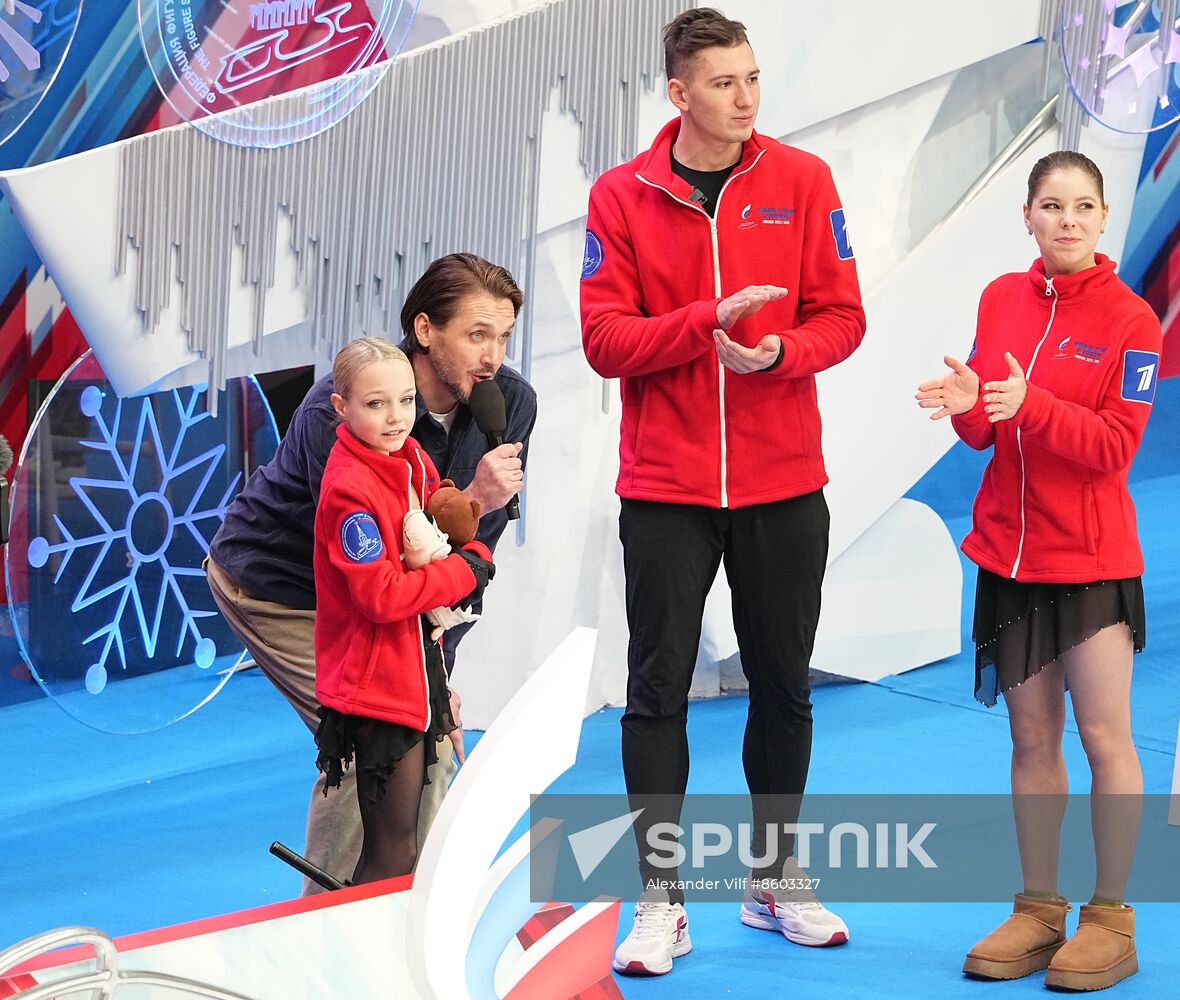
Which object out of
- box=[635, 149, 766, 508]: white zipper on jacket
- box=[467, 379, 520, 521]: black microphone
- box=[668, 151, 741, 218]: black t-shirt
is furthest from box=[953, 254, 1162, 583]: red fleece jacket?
box=[467, 379, 520, 521]: black microphone

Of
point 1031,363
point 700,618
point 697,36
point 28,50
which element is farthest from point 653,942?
point 28,50

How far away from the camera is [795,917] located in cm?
269

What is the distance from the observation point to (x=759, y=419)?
2.59m

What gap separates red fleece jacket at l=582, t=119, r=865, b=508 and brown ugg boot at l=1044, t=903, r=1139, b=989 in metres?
0.85

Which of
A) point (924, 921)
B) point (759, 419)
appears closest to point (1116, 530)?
point (759, 419)

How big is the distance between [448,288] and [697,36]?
59 cm

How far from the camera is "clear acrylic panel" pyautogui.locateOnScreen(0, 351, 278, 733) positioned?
362 cm

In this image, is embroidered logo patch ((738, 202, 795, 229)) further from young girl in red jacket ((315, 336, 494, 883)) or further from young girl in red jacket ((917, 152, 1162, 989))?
young girl in red jacket ((315, 336, 494, 883))

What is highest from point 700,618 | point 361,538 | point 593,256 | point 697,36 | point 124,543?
point 697,36

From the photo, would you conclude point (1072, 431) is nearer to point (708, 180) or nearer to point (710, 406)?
point (710, 406)

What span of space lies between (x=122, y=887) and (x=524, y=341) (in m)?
1.74

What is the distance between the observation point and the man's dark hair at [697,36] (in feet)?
8.25

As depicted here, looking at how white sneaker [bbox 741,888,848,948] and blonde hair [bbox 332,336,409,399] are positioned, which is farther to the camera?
white sneaker [bbox 741,888,848,948]

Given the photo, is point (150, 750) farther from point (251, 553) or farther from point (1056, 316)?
point (1056, 316)
